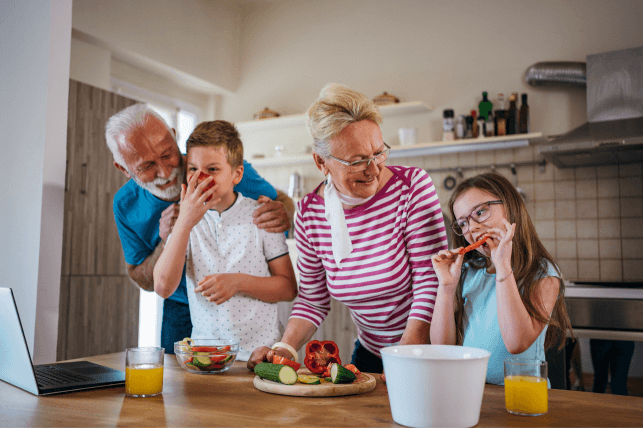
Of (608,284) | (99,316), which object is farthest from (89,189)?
(608,284)

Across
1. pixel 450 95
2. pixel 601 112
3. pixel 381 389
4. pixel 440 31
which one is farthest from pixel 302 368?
pixel 440 31

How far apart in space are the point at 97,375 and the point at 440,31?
3.50 meters

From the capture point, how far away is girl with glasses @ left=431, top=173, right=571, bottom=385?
1134mm

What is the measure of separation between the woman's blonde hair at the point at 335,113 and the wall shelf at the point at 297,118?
2278mm

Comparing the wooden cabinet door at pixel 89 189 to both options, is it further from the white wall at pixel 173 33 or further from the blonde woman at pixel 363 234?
the blonde woman at pixel 363 234

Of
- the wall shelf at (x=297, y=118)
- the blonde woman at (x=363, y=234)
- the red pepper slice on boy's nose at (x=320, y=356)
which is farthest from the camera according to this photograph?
the wall shelf at (x=297, y=118)

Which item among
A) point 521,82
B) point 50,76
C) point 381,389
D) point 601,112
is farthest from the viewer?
point 521,82

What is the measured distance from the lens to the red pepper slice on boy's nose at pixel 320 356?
1.03 metres

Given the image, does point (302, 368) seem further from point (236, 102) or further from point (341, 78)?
point (236, 102)

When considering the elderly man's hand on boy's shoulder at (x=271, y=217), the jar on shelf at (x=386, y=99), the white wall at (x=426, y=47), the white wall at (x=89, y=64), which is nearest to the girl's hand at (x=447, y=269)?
the elderly man's hand on boy's shoulder at (x=271, y=217)

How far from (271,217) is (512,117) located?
95.5 inches

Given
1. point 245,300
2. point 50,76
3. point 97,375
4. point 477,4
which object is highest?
point 477,4

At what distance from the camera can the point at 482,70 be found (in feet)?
12.0

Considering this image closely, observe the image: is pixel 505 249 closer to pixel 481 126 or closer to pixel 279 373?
pixel 279 373
